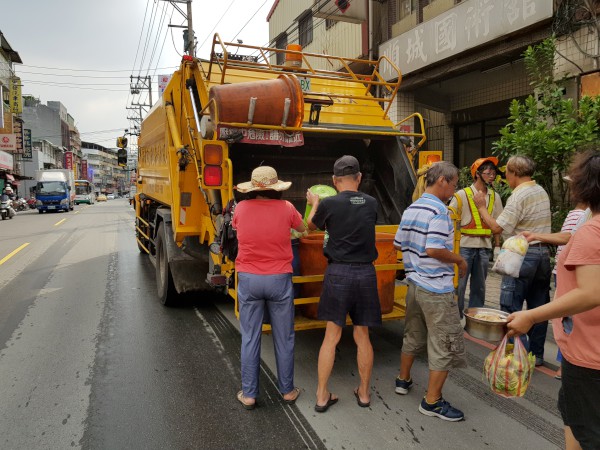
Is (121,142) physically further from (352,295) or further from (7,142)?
(7,142)

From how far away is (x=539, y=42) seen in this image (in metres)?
7.86

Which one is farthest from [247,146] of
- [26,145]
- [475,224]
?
[26,145]

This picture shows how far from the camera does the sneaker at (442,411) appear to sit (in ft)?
10.1

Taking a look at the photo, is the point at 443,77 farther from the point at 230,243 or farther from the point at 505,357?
the point at 505,357

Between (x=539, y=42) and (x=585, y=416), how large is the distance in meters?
7.72

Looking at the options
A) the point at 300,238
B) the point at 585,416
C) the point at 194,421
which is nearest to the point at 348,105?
the point at 300,238

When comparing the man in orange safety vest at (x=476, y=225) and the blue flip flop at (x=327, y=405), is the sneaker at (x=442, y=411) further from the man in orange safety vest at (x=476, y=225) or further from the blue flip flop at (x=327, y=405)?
the man in orange safety vest at (x=476, y=225)

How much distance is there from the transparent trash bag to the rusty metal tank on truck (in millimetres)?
1630

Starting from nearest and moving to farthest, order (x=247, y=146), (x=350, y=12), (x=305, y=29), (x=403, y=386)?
(x=403, y=386) → (x=247, y=146) → (x=350, y=12) → (x=305, y=29)

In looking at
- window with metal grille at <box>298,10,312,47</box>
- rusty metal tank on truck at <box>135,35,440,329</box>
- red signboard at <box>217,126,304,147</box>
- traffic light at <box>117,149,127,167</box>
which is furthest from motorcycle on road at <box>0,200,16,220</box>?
red signboard at <box>217,126,304,147</box>

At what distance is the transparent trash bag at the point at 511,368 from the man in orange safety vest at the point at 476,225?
2.08 metres

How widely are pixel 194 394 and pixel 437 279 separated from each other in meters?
1.98

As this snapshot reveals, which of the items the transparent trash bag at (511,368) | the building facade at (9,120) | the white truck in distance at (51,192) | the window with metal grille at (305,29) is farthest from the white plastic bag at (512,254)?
the building facade at (9,120)

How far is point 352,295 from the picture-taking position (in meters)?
3.24
